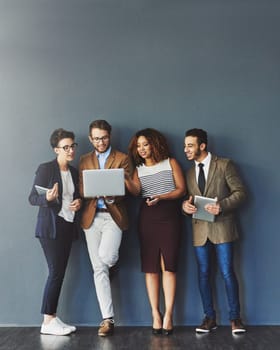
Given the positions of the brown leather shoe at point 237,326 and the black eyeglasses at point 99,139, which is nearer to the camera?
the brown leather shoe at point 237,326

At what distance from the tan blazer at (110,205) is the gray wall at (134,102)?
8.9 inches

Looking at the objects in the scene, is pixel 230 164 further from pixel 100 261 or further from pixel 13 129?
pixel 13 129

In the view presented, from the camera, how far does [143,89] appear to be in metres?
4.49

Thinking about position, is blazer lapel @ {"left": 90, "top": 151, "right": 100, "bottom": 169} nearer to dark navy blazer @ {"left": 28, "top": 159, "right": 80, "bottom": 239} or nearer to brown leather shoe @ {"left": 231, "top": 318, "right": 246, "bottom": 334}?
dark navy blazer @ {"left": 28, "top": 159, "right": 80, "bottom": 239}

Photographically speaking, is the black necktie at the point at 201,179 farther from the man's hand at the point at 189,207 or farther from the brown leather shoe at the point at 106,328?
the brown leather shoe at the point at 106,328

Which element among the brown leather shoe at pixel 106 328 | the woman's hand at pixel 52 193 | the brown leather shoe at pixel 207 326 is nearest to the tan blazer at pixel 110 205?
the woman's hand at pixel 52 193

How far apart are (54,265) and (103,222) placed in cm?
53

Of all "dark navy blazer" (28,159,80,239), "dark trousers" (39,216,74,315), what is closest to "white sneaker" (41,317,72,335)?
"dark trousers" (39,216,74,315)

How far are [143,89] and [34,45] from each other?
1056 millimetres

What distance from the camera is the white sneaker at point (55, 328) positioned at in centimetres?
412

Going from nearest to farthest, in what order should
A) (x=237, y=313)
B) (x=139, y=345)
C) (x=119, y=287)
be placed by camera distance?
(x=139, y=345)
(x=237, y=313)
(x=119, y=287)

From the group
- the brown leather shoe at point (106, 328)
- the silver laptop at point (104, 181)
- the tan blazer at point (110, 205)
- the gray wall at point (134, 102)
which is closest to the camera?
the silver laptop at point (104, 181)

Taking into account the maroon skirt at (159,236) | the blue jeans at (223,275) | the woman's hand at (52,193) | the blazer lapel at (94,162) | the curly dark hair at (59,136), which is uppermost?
the curly dark hair at (59,136)

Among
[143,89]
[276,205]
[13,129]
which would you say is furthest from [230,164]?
[13,129]
